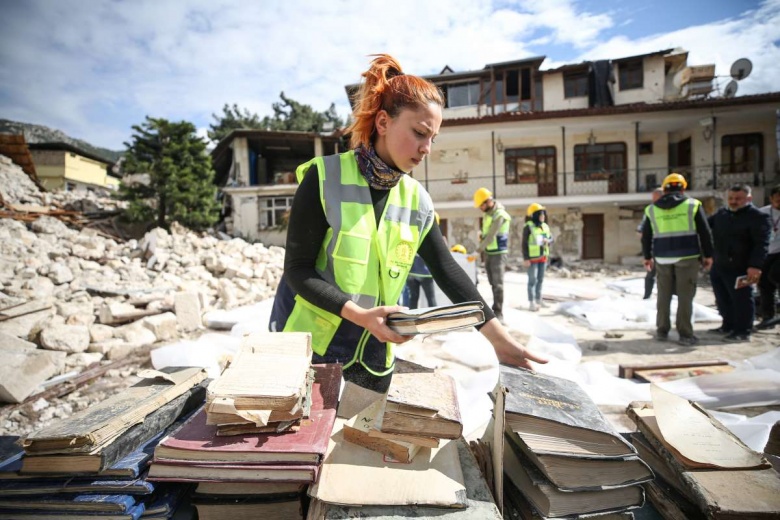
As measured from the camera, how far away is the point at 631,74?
1944 centimetres

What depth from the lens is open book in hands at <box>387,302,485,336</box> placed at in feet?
3.52

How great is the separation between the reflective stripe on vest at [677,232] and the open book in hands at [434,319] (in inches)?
191

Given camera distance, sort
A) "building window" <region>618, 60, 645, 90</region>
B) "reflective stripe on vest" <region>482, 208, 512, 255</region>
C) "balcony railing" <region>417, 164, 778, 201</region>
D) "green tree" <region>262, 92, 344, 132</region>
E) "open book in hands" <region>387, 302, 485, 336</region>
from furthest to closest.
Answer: "green tree" <region>262, 92, 344, 132</region> → "building window" <region>618, 60, 645, 90</region> → "balcony railing" <region>417, 164, 778, 201</region> → "reflective stripe on vest" <region>482, 208, 512, 255</region> → "open book in hands" <region>387, 302, 485, 336</region>

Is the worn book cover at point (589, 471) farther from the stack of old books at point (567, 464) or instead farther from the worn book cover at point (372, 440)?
the worn book cover at point (372, 440)

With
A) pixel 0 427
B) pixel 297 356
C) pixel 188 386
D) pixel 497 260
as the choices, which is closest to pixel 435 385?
pixel 297 356

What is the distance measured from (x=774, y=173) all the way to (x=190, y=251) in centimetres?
2470

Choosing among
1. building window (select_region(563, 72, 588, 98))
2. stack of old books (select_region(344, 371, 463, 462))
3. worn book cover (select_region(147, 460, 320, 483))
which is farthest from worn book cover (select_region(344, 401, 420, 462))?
building window (select_region(563, 72, 588, 98))

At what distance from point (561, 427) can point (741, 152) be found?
77.5 ft

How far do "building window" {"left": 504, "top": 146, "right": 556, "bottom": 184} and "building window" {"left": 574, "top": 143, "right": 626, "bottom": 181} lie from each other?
4.07ft

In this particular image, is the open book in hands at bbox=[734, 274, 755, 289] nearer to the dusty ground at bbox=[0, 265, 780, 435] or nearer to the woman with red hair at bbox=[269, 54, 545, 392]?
the dusty ground at bbox=[0, 265, 780, 435]

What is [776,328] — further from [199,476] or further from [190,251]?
[190,251]

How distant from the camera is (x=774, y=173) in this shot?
663 inches

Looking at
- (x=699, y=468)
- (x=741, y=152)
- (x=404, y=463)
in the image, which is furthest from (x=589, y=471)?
(x=741, y=152)

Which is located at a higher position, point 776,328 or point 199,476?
point 199,476
